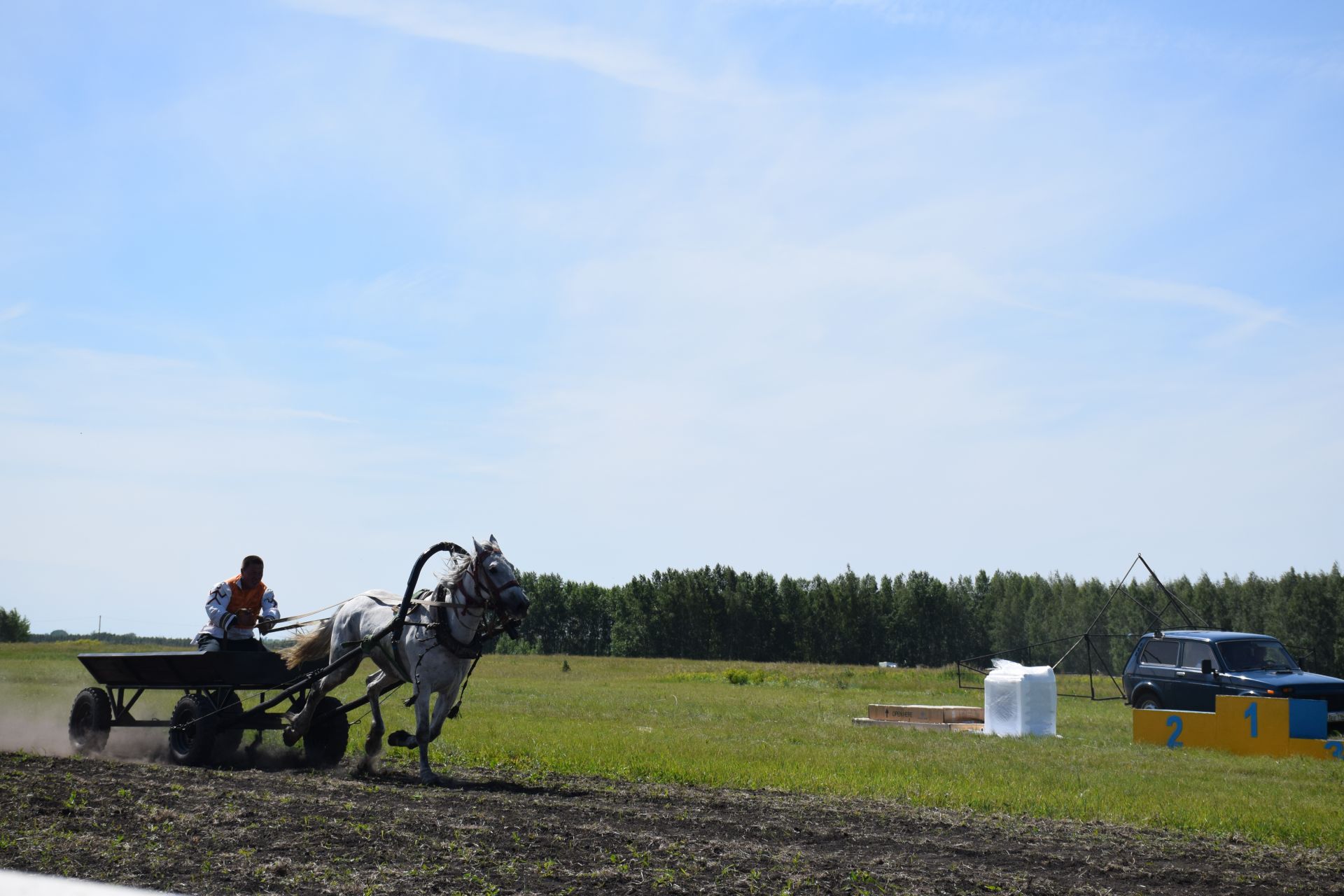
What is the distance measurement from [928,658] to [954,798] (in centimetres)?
8870

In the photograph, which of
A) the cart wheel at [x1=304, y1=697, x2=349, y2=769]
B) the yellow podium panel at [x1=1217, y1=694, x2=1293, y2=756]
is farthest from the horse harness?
the yellow podium panel at [x1=1217, y1=694, x2=1293, y2=756]

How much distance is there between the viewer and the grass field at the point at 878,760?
A: 11125mm

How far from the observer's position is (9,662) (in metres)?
41.9

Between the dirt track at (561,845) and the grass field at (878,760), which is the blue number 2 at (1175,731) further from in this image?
the dirt track at (561,845)

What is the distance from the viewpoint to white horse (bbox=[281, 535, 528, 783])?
460 inches

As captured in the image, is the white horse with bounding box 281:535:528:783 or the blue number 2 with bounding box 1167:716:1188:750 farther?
the blue number 2 with bounding box 1167:716:1188:750

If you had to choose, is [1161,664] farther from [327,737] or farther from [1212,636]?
[327,737]

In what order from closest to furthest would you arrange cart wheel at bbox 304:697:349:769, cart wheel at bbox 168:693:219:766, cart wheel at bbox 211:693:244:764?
cart wheel at bbox 168:693:219:766 → cart wheel at bbox 211:693:244:764 → cart wheel at bbox 304:697:349:769

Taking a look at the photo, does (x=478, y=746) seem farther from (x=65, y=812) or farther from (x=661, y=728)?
(x=65, y=812)

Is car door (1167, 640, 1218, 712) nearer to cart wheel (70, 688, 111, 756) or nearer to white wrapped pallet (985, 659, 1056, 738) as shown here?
white wrapped pallet (985, 659, 1056, 738)

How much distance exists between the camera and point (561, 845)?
27.0ft

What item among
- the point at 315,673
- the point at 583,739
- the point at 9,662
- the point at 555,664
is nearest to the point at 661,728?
the point at 583,739

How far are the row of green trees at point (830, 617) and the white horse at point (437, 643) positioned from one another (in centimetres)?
6899

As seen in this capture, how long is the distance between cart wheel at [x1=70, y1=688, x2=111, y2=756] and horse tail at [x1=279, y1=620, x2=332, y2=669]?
2.17 metres
